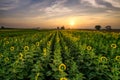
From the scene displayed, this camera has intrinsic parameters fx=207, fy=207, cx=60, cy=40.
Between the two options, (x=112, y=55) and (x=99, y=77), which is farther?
(x=112, y=55)

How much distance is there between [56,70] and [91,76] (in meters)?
1.35

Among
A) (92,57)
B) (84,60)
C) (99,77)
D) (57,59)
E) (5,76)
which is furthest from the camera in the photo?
(84,60)

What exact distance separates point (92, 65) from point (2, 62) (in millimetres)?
3367

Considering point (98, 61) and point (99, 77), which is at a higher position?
point (98, 61)

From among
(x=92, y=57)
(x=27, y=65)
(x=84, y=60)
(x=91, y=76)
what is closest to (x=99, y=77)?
(x=91, y=76)

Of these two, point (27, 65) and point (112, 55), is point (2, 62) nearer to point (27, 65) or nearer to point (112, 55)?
point (27, 65)

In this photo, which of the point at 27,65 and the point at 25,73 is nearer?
the point at 25,73

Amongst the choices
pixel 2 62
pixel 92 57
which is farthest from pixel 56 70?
pixel 2 62

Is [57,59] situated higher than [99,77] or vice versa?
[57,59]

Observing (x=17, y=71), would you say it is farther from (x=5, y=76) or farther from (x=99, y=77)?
(x=99, y=77)

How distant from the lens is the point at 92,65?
7.88 meters

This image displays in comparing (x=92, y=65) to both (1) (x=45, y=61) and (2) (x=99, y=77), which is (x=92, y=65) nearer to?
(2) (x=99, y=77)

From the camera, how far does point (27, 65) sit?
7621mm

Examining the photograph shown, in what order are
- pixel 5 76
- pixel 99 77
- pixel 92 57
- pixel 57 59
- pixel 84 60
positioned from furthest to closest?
pixel 84 60 → pixel 92 57 → pixel 57 59 → pixel 99 77 → pixel 5 76
